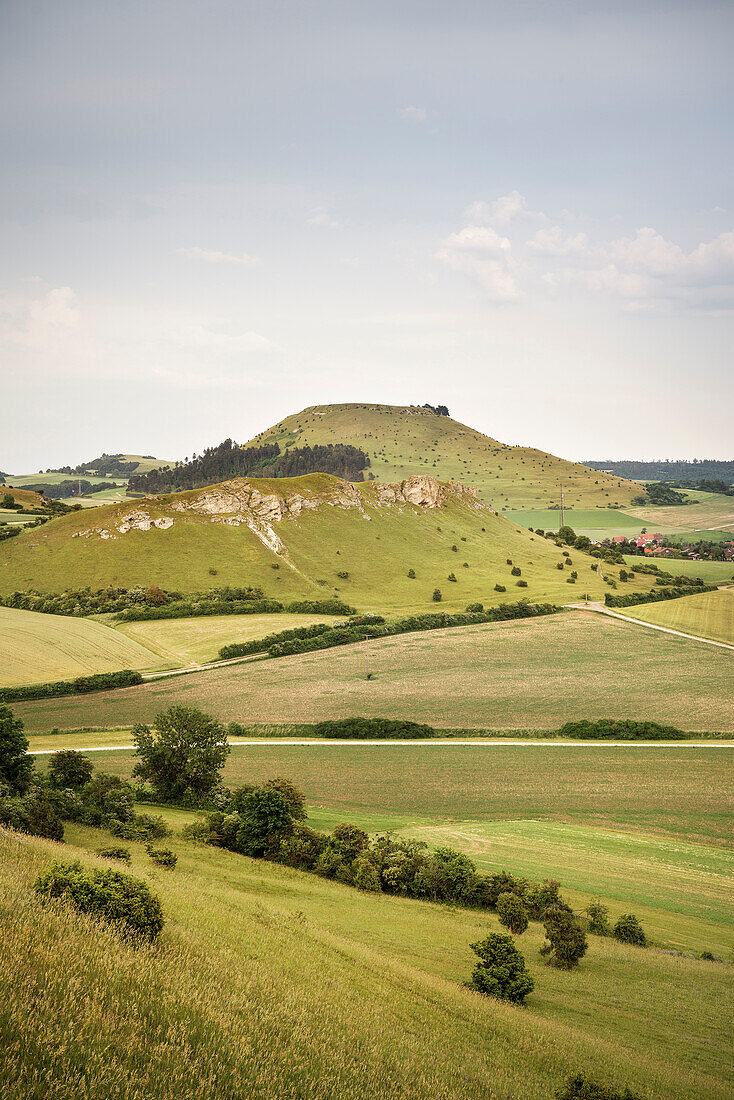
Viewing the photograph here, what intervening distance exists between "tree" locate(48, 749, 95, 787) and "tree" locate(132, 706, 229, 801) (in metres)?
4.49

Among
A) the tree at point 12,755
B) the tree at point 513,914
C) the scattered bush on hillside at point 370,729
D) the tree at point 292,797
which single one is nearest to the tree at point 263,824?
the tree at point 292,797

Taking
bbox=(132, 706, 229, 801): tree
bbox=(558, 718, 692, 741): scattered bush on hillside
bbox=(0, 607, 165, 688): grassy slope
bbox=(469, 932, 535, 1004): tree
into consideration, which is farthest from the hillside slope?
bbox=(469, 932, 535, 1004): tree

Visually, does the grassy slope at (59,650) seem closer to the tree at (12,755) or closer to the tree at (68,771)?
the tree at (68,771)

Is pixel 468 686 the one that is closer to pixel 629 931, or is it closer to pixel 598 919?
pixel 598 919

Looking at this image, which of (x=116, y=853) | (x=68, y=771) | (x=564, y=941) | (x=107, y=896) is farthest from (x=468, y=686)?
(x=107, y=896)

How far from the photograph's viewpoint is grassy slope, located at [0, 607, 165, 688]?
6919 cm

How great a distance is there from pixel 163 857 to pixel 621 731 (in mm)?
Answer: 45672

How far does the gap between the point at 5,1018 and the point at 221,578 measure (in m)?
104

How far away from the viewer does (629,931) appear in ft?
92.4

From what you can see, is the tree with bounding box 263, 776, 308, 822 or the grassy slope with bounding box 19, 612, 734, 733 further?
the grassy slope with bounding box 19, 612, 734, 733

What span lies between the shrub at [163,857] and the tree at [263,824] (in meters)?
6.30

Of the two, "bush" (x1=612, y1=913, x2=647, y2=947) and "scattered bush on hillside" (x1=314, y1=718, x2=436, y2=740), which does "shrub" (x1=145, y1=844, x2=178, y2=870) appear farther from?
"scattered bush on hillside" (x1=314, y1=718, x2=436, y2=740)

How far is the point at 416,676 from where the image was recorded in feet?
249

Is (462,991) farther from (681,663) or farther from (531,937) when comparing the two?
(681,663)
